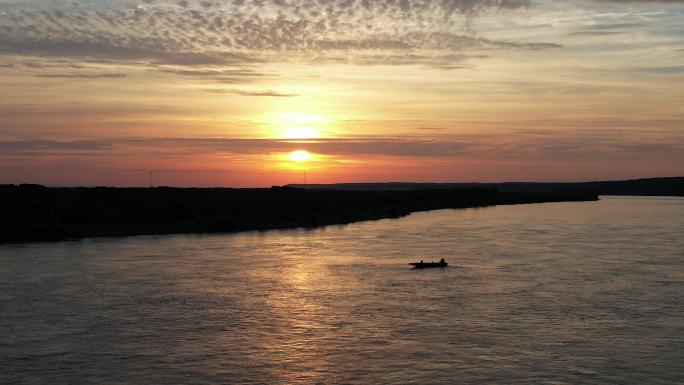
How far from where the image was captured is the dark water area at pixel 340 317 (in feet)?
49.9

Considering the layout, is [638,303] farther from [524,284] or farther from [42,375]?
[42,375]

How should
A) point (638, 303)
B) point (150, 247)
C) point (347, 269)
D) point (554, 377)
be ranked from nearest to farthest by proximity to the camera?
point (554, 377) < point (638, 303) < point (347, 269) < point (150, 247)

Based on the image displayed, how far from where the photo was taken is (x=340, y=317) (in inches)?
812

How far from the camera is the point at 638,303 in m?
22.6

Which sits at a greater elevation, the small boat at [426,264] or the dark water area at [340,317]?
the small boat at [426,264]

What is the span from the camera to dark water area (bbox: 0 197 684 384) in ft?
49.9

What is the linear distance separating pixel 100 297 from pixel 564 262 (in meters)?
21.2

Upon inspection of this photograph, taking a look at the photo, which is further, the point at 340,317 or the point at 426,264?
the point at 426,264

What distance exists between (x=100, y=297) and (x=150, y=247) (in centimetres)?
1799

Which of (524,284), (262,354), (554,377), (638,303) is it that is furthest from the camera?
(524,284)

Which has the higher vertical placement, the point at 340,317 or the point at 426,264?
the point at 426,264

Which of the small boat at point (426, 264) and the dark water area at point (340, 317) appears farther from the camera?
the small boat at point (426, 264)

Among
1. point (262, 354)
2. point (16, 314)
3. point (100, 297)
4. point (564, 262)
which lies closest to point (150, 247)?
point (100, 297)

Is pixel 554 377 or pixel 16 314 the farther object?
pixel 16 314
